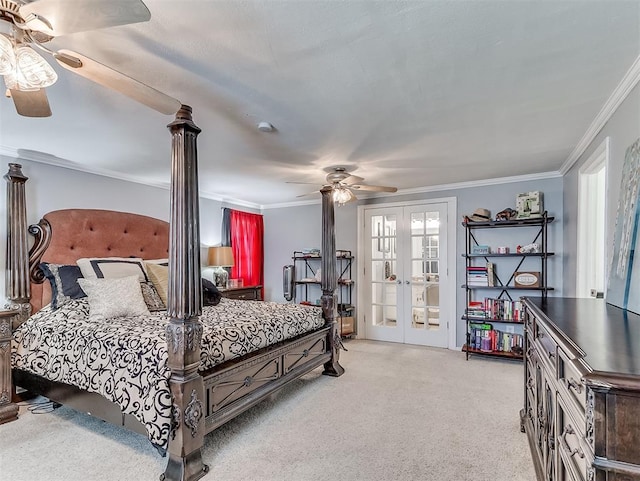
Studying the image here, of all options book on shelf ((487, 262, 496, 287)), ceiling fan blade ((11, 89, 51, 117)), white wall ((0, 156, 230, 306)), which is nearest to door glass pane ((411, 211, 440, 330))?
book on shelf ((487, 262, 496, 287))

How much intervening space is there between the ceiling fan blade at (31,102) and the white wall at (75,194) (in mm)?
2089

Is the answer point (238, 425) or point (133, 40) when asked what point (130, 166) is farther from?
point (238, 425)

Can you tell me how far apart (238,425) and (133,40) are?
2.53 meters

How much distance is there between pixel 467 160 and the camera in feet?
11.7

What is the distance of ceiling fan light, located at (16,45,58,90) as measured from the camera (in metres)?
1.33

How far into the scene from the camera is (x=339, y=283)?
538cm

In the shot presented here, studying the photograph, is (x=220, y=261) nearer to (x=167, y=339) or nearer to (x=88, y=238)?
(x=88, y=238)

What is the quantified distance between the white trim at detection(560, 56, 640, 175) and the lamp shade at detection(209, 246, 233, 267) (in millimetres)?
4265

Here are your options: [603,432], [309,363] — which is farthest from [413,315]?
[603,432]

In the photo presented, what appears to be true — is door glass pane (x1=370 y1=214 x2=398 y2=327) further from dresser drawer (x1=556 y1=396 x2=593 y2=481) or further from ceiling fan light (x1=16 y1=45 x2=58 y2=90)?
ceiling fan light (x1=16 y1=45 x2=58 y2=90)

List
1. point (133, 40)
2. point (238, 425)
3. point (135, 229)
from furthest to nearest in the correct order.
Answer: point (135, 229)
point (238, 425)
point (133, 40)

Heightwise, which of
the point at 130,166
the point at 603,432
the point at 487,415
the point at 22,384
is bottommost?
the point at 487,415

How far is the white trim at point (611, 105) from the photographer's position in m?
1.85

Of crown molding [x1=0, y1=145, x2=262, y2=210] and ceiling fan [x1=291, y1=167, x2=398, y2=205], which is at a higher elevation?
crown molding [x1=0, y1=145, x2=262, y2=210]
